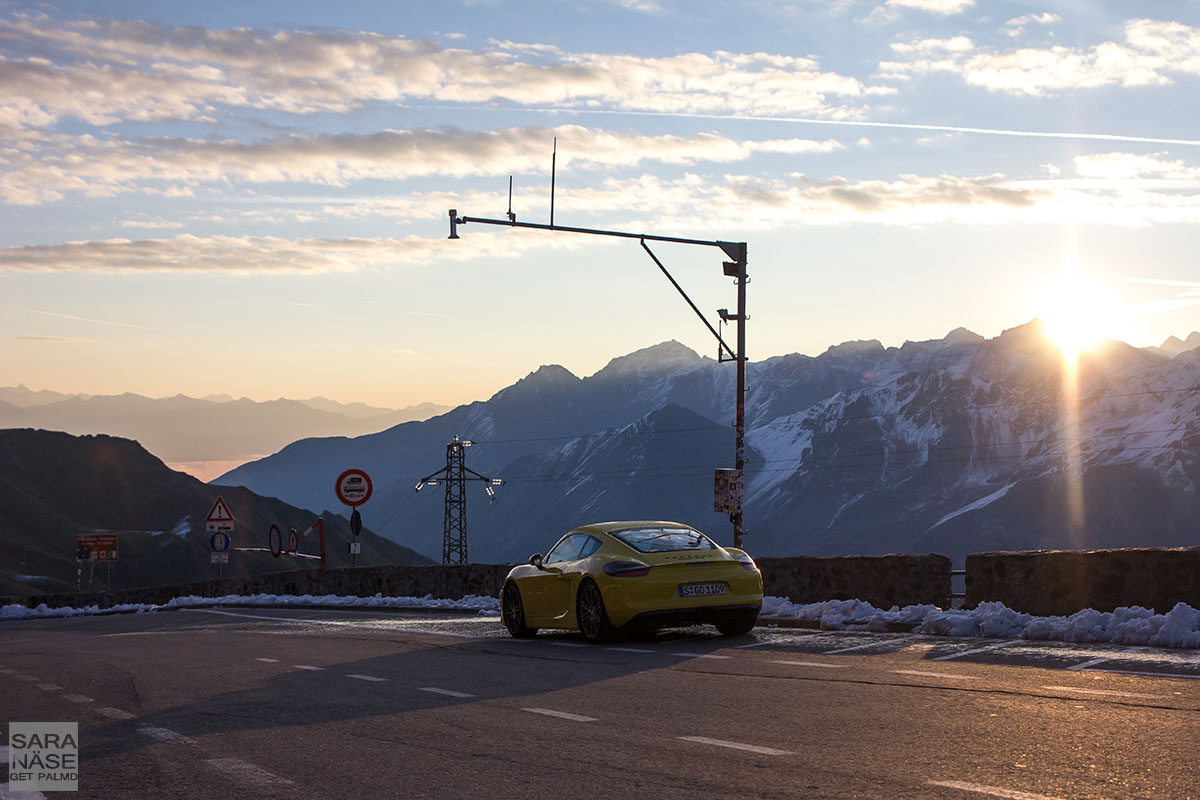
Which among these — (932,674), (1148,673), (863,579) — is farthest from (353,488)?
(1148,673)

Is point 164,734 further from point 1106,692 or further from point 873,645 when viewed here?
point 873,645

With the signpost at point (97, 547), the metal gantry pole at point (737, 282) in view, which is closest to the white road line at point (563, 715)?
the metal gantry pole at point (737, 282)

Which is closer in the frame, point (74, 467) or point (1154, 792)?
point (1154, 792)

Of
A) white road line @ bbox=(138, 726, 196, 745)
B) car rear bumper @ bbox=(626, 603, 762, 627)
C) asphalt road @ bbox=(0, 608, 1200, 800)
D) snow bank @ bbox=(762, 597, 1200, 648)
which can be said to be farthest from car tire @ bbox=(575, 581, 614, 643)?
white road line @ bbox=(138, 726, 196, 745)

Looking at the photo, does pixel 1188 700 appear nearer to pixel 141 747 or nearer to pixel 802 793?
pixel 802 793

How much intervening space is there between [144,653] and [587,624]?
5.59 metres

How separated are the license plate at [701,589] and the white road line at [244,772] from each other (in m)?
7.74

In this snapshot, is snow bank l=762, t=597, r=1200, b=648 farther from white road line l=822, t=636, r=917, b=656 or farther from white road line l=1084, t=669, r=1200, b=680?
white road line l=1084, t=669, r=1200, b=680

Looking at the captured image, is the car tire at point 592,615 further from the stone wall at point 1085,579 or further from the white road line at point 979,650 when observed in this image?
the stone wall at point 1085,579

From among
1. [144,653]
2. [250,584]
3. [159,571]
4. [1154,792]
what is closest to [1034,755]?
[1154,792]

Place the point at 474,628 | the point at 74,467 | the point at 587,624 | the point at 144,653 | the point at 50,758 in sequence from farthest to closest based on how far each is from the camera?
the point at 74,467 → the point at 474,628 → the point at 144,653 → the point at 587,624 → the point at 50,758

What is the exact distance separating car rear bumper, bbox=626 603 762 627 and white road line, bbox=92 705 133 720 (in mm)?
6013

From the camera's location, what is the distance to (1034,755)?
24.3 feet

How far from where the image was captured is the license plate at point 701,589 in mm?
15143
